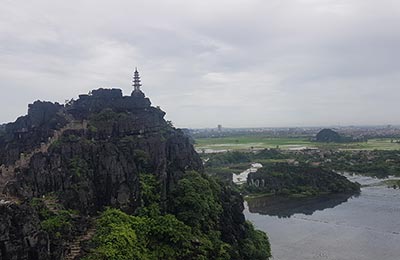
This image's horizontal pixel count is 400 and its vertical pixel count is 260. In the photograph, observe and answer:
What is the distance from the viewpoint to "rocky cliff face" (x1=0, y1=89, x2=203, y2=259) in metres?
22.8

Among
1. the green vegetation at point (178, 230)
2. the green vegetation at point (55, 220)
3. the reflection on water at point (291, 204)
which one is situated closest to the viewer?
the green vegetation at point (55, 220)

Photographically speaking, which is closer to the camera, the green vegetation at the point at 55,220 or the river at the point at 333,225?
the green vegetation at the point at 55,220

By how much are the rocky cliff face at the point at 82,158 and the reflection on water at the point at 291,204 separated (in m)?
19.8

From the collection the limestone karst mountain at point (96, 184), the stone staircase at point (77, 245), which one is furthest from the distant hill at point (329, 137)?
the stone staircase at point (77, 245)

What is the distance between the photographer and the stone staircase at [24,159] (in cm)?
2953

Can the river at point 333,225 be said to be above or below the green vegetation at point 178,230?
below

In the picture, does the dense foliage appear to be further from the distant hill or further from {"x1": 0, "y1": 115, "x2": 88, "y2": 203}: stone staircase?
the distant hill

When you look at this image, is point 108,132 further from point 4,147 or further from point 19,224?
point 19,224

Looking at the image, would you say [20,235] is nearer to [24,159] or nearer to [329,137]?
[24,159]

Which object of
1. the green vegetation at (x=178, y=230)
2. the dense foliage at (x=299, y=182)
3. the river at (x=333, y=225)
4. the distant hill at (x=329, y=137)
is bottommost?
the river at (x=333, y=225)

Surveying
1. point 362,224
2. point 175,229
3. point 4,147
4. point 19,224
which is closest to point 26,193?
point 19,224

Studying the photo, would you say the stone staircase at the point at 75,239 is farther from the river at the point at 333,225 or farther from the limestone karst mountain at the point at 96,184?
the river at the point at 333,225

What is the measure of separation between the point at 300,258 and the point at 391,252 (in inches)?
340

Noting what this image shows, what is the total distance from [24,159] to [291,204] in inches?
1562
